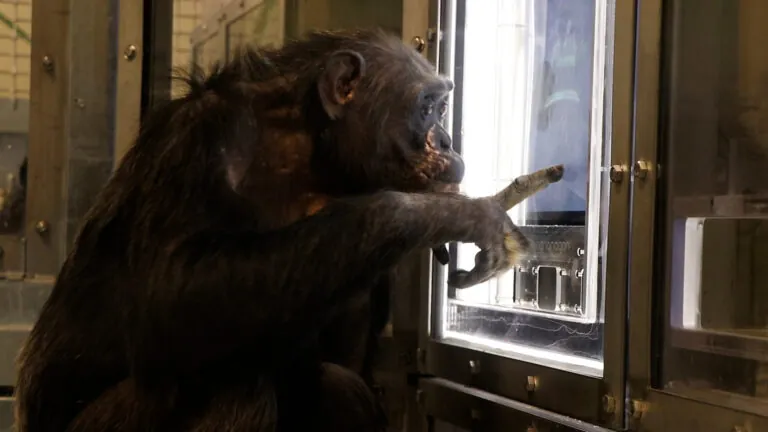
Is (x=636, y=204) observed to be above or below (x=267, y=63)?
below

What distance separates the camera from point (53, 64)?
87.0 inches

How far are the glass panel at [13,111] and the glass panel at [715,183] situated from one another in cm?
179

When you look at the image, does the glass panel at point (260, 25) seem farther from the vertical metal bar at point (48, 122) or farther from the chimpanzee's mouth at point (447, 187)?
the chimpanzee's mouth at point (447, 187)

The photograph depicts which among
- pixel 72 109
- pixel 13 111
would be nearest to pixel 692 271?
pixel 72 109

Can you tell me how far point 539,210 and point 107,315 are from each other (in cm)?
90

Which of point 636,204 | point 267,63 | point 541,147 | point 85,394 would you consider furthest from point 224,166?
point 541,147

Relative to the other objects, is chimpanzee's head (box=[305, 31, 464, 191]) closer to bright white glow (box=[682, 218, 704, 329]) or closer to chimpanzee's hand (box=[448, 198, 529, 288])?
chimpanzee's hand (box=[448, 198, 529, 288])

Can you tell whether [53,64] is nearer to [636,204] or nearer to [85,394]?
[85,394]

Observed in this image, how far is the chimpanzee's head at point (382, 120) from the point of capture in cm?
151

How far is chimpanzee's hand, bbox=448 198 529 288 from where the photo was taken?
4.62 feet

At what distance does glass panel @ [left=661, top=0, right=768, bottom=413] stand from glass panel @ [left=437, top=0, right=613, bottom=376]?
176 millimetres

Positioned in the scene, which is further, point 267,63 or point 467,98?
point 467,98

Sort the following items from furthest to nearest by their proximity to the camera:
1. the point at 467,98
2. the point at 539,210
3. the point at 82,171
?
the point at 82,171 → the point at 467,98 → the point at 539,210

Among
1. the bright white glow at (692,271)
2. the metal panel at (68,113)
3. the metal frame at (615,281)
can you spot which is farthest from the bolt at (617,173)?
the metal panel at (68,113)
